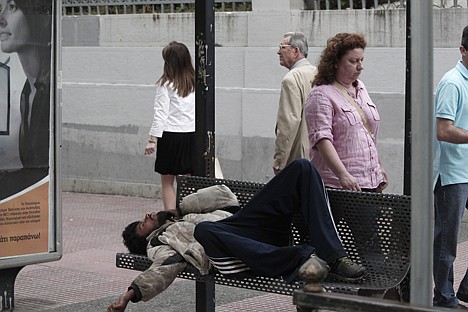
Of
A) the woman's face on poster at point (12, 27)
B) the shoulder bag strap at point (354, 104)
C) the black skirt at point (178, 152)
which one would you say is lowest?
the black skirt at point (178, 152)

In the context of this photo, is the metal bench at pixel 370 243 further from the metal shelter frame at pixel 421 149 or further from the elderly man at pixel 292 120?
the metal shelter frame at pixel 421 149

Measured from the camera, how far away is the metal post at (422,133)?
3584 mm

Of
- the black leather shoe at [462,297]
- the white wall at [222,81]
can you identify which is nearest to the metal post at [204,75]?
the black leather shoe at [462,297]

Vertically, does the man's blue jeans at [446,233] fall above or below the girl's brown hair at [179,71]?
below

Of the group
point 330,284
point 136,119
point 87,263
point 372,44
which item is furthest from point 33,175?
point 136,119

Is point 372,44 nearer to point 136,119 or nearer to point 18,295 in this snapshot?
point 136,119

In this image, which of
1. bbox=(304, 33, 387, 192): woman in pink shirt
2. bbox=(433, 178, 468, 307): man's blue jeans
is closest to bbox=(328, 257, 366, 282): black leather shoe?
bbox=(304, 33, 387, 192): woman in pink shirt

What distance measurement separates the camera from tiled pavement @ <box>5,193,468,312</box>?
7.18 metres

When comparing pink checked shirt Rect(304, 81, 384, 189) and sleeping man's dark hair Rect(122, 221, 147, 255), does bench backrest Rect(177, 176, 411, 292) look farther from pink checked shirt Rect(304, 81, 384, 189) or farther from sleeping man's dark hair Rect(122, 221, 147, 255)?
sleeping man's dark hair Rect(122, 221, 147, 255)

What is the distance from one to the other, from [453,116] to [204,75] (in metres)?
1.59

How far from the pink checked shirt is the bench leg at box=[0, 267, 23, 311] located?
7.43 ft

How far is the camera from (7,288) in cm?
704

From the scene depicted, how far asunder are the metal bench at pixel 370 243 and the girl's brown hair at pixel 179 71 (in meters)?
3.74

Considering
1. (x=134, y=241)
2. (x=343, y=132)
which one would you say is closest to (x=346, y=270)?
(x=343, y=132)
